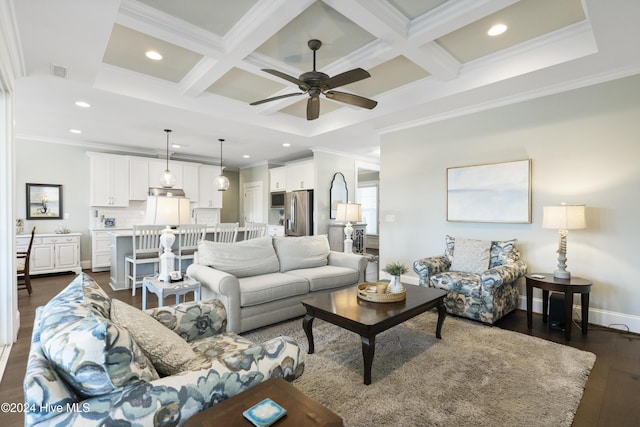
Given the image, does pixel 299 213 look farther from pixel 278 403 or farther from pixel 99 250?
pixel 278 403

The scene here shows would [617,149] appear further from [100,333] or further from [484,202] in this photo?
[100,333]

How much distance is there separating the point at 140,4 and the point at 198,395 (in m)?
2.88

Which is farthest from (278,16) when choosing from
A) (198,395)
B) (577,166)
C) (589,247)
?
(589,247)

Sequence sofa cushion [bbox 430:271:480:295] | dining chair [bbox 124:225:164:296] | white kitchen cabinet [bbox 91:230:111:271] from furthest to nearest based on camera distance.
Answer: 1. white kitchen cabinet [bbox 91:230:111:271]
2. dining chair [bbox 124:225:164:296]
3. sofa cushion [bbox 430:271:480:295]

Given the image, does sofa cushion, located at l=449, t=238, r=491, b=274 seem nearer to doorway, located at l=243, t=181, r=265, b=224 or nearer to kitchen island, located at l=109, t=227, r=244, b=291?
kitchen island, located at l=109, t=227, r=244, b=291

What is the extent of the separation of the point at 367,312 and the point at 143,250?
12.6 feet

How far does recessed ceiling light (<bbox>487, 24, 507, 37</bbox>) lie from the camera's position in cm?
280

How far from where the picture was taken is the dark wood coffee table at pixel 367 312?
2.18 m

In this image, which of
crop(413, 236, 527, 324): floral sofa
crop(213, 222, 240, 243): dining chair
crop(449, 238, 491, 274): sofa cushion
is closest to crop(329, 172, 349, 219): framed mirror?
crop(213, 222, 240, 243): dining chair

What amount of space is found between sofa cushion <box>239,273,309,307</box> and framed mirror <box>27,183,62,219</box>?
5371 mm

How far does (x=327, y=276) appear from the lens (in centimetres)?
365

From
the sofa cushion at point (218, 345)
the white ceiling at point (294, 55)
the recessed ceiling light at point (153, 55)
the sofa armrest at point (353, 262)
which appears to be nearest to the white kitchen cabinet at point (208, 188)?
the white ceiling at point (294, 55)

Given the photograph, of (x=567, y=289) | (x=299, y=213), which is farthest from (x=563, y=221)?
(x=299, y=213)

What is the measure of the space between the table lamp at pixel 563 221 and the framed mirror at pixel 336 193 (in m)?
4.23
